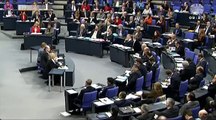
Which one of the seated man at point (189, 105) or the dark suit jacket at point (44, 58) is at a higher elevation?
the dark suit jacket at point (44, 58)

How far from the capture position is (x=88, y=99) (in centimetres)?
1288

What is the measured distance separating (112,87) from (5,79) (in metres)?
5.79

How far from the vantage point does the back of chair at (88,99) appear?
12750mm

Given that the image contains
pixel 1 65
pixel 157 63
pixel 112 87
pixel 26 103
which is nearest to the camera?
pixel 112 87

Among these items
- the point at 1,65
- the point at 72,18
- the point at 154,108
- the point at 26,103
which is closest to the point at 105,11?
the point at 72,18

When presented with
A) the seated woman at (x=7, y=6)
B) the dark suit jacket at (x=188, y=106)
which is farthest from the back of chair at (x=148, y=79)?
the seated woman at (x=7, y=6)

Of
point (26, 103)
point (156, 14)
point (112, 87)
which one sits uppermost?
point (156, 14)

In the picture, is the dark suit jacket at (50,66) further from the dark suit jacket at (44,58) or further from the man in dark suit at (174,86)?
the man in dark suit at (174,86)

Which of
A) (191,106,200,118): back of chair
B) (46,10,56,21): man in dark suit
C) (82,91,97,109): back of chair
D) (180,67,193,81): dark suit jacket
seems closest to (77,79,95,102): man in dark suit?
(82,91,97,109): back of chair

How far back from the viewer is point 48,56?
54.3 feet

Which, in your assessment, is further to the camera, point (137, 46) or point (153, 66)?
point (137, 46)

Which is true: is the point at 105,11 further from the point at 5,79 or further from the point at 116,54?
the point at 5,79

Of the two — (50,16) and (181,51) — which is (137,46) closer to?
(181,51)

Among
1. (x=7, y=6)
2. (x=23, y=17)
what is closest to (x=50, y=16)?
(x=23, y=17)
